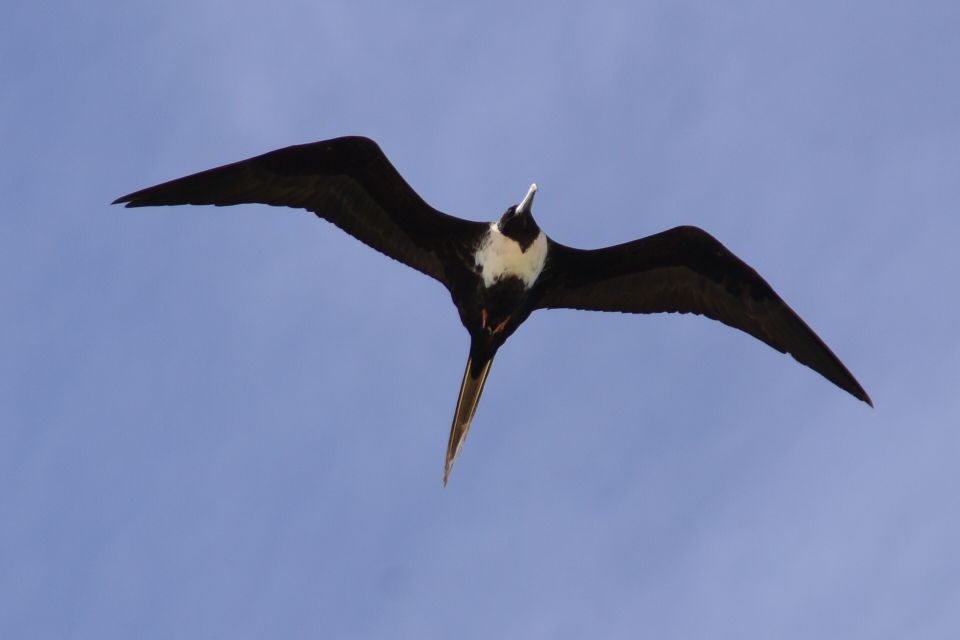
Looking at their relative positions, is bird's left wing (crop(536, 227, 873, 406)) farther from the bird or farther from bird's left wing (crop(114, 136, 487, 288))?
bird's left wing (crop(114, 136, 487, 288))

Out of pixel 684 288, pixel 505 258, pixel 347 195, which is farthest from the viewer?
pixel 684 288

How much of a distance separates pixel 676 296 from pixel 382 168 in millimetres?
1739

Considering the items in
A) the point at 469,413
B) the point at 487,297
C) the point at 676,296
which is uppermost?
the point at 676,296

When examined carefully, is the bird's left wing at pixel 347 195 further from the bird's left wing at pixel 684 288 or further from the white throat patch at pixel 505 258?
the bird's left wing at pixel 684 288

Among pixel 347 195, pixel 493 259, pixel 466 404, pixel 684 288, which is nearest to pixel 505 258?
pixel 493 259

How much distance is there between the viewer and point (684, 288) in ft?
27.2

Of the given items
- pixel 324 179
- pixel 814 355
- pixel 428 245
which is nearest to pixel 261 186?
pixel 324 179

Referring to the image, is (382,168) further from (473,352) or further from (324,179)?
(473,352)

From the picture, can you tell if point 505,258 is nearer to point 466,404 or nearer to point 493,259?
point 493,259

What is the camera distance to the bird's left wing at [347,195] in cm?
763

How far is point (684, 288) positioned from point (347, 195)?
1.87 meters

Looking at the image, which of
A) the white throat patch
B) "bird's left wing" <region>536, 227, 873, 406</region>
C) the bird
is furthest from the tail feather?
"bird's left wing" <region>536, 227, 873, 406</region>

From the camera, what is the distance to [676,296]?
8.30 meters

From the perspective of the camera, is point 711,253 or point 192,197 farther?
point 711,253
